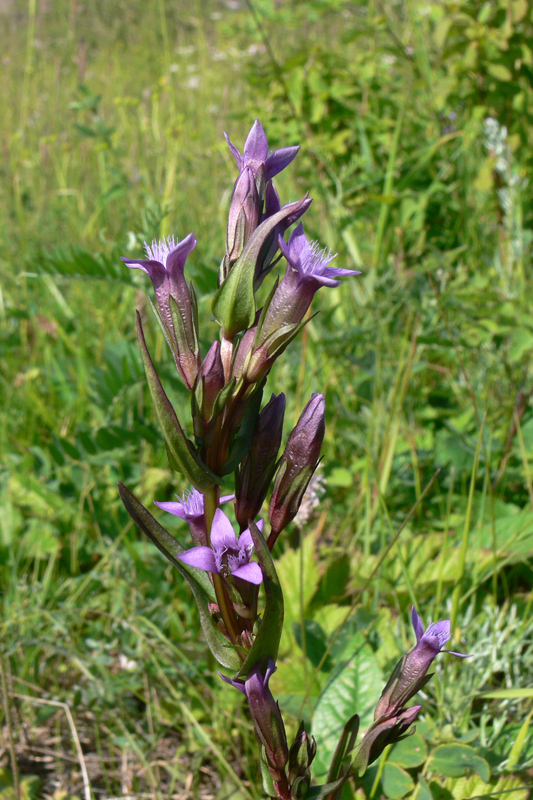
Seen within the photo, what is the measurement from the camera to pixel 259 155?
815mm

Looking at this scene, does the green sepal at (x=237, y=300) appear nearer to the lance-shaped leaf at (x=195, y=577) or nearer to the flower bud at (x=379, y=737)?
the lance-shaped leaf at (x=195, y=577)

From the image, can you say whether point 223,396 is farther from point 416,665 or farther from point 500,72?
point 500,72

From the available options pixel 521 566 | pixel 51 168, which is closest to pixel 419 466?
pixel 521 566

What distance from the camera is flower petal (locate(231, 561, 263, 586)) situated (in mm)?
715

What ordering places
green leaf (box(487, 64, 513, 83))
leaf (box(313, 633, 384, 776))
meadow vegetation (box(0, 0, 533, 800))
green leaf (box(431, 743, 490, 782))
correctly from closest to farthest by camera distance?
A: green leaf (box(431, 743, 490, 782))
leaf (box(313, 633, 384, 776))
meadow vegetation (box(0, 0, 533, 800))
green leaf (box(487, 64, 513, 83))

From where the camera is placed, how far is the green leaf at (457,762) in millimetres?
1063

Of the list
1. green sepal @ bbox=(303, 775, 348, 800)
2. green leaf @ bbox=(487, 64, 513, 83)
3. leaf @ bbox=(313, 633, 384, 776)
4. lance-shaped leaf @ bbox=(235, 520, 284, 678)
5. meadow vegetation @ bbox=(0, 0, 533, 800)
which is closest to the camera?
lance-shaped leaf @ bbox=(235, 520, 284, 678)

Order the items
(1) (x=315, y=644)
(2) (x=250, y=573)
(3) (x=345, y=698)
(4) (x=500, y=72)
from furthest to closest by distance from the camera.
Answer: (4) (x=500, y=72) < (1) (x=315, y=644) < (3) (x=345, y=698) < (2) (x=250, y=573)

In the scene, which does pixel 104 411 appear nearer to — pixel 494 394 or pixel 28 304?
pixel 28 304

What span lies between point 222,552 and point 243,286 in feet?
1.06

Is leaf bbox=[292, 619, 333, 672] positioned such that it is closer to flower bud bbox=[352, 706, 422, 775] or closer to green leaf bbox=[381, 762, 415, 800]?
green leaf bbox=[381, 762, 415, 800]

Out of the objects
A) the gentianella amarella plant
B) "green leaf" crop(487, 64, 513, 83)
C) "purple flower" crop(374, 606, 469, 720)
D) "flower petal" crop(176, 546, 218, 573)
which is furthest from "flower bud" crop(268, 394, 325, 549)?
"green leaf" crop(487, 64, 513, 83)

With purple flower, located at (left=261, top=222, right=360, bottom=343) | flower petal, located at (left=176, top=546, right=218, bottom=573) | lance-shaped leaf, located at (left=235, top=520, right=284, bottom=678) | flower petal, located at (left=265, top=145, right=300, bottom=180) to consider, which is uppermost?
flower petal, located at (left=265, top=145, right=300, bottom=180)

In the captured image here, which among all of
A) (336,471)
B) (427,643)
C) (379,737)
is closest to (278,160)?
(427,643)
